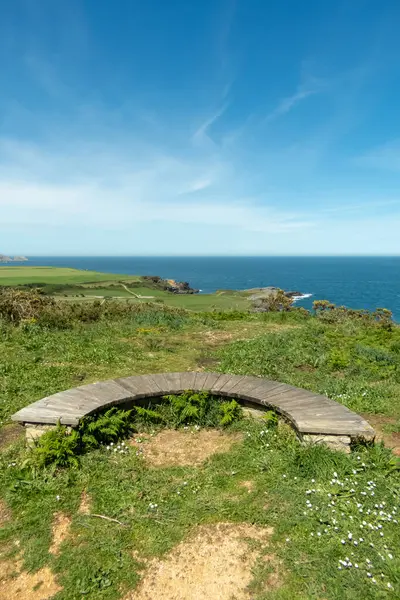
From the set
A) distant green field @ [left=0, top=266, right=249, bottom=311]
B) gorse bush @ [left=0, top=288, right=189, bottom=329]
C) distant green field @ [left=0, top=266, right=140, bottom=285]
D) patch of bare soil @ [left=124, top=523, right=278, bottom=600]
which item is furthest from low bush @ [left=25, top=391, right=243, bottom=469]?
distant green field @ [left=0, top=266, right=140, bottom=285]

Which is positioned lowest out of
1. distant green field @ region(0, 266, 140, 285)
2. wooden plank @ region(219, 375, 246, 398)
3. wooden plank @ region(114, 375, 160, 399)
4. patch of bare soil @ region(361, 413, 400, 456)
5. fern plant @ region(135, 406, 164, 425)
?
distant green field @ region(0, 266, 140, 285)

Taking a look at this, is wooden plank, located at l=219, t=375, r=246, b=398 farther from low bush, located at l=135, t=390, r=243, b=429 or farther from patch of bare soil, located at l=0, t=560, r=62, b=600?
patch of bare soil, located at l=0, t=560, r=62, b=600

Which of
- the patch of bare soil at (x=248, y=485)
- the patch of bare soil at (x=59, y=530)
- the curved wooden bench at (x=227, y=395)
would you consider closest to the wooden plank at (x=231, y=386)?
the curved wooden bench at (x=227, y=395)

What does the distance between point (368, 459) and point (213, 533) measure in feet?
8.79

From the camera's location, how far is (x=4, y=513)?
430 centimetres

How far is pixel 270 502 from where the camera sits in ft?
14.6

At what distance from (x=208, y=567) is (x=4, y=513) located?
2623mm

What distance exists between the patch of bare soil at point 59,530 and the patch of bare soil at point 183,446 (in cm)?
156

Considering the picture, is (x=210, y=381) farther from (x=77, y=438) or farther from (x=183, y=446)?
(x=77, y=438)

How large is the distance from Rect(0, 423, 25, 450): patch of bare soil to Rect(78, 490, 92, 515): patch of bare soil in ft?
6.59

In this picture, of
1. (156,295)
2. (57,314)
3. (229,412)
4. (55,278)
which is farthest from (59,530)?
(55,278)

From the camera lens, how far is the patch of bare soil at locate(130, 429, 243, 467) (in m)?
5.64

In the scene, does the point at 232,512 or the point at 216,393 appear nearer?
the point at 232,512

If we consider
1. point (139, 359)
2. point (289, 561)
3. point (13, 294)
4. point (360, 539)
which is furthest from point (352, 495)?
point (13, 294)
